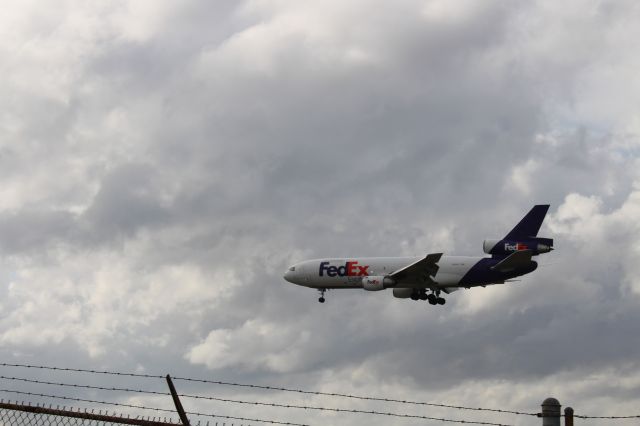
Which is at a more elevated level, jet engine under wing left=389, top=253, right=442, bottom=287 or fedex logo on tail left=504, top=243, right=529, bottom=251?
fedex logo on tail left=504, top=243, right=529, bottom=251

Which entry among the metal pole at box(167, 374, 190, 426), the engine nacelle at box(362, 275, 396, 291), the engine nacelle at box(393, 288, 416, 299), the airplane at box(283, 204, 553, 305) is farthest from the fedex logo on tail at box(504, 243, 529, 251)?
the metal pole at box(167, 374, 190, 426)

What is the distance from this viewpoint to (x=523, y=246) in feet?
286

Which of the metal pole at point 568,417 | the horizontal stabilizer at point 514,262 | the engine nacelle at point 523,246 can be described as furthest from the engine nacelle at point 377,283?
the metal pole at point 568,417

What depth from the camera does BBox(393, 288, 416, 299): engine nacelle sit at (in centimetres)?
9094

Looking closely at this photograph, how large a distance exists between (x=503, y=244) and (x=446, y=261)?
5805 mm

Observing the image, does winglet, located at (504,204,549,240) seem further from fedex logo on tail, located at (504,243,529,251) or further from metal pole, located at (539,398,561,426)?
metal pole, located at (539,398,561,426)

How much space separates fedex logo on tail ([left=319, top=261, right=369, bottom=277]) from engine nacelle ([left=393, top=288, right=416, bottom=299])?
194 inches

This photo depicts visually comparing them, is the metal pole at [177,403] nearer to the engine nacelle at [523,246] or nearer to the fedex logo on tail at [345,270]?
the fedex logo on tail at [345,270]

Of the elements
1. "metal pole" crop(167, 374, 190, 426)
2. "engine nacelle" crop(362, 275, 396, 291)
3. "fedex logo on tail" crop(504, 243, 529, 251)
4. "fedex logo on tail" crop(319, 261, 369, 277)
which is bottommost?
"metal pole" crop(167, 374, 190, 426)

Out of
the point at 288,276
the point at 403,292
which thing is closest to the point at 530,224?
the point at 403,292

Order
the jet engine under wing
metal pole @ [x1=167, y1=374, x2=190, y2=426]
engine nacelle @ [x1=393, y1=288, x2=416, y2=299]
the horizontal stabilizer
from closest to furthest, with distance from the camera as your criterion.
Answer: metal pole @ [x1=167, y1=374, x2=190, y2=426] < the horizontal stabilizer < the jet engine under wing < engine nacelle @ [x1=393, y1=288, x2=416, y2=299]

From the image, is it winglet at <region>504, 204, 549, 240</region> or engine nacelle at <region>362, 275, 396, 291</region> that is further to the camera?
winglet at <region>504, 204, 549, 240</region>

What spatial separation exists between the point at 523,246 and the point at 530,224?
11.2 feet

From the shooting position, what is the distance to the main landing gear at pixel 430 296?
296 ft
